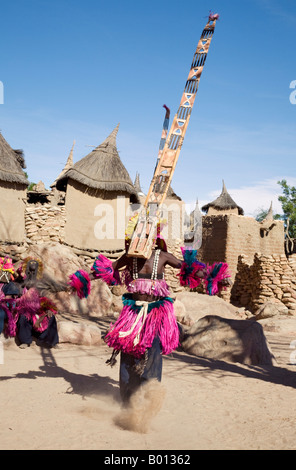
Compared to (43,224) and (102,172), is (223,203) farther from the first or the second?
(43,224)

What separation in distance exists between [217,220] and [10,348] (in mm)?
13500

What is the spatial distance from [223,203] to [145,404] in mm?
26377

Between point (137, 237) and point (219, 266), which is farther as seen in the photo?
point (219, 266)

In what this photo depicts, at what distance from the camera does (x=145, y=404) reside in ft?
13.2

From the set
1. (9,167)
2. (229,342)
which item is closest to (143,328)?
(229,342)

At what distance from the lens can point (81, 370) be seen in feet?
20.9

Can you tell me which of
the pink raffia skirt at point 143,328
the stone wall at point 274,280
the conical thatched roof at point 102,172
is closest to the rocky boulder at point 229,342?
the pink raffia skirt at point 143,328

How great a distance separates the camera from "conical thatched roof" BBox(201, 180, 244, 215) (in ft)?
96.1

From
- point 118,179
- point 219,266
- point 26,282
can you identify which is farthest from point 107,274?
point 118,179

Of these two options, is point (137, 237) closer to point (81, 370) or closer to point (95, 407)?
point (95, 407)

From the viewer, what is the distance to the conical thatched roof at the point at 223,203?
29.3 m

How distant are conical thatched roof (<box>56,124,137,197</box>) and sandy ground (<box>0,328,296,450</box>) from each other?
9606 mm

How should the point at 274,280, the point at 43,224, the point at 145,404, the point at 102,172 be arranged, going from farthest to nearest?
the point at 274,280 < the point at 102,172 < the point at 43,224 < the point at 145,404

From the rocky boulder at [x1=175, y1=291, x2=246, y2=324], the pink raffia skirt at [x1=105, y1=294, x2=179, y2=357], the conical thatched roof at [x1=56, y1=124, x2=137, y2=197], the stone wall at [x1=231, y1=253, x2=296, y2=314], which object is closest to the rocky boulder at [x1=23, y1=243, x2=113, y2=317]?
the rocky boulder at [x1=175, y1=291, x2=246, y2=324]
